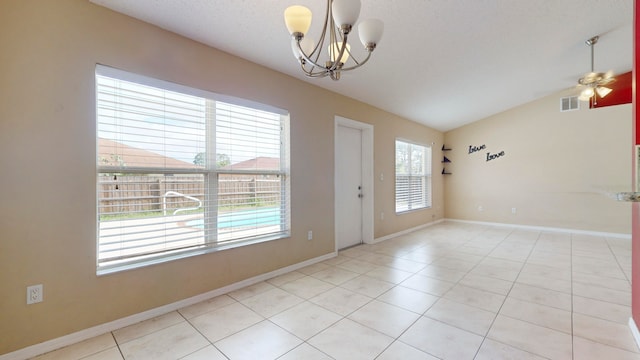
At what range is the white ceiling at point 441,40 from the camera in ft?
7.11

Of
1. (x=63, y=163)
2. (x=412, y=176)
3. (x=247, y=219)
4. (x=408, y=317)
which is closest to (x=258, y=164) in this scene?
(x=247, y=219)

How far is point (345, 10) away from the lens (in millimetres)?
1353

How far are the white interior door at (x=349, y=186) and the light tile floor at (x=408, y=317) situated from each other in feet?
2.55

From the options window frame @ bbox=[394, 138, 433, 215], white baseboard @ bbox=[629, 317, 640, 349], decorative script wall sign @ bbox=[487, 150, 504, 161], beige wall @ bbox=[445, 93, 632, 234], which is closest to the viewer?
white baseboard @ bbox=[629, 317, 640, 349]

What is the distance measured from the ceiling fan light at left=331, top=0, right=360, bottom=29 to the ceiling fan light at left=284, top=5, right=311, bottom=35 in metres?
0.20

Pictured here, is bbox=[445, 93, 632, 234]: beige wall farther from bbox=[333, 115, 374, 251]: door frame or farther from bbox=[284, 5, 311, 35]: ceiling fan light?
bbox=[284, 5, 311, 35]: ceiling fan light

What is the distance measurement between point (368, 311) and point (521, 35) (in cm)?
348

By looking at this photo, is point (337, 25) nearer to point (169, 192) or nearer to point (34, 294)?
point (169, 192)

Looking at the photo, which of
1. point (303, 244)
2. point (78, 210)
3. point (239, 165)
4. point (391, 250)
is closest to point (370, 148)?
point (391, 250)

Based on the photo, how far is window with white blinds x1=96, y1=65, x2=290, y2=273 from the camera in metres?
2.06

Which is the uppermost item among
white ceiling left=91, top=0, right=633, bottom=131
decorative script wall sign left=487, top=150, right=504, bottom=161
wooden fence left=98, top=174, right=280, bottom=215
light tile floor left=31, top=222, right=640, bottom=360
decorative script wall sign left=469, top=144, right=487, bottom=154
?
white ceiling left=91, top=0, right=633, bottom=131

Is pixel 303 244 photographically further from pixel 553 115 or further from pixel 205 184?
pixel 553 115

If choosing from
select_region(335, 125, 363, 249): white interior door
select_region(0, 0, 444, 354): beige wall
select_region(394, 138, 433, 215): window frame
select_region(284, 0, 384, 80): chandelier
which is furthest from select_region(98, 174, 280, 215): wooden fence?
select_region(394, 138, 433, 215): window frame

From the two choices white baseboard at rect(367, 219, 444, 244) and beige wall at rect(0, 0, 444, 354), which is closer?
beige wall at rect(0, 0, 444, 354)
